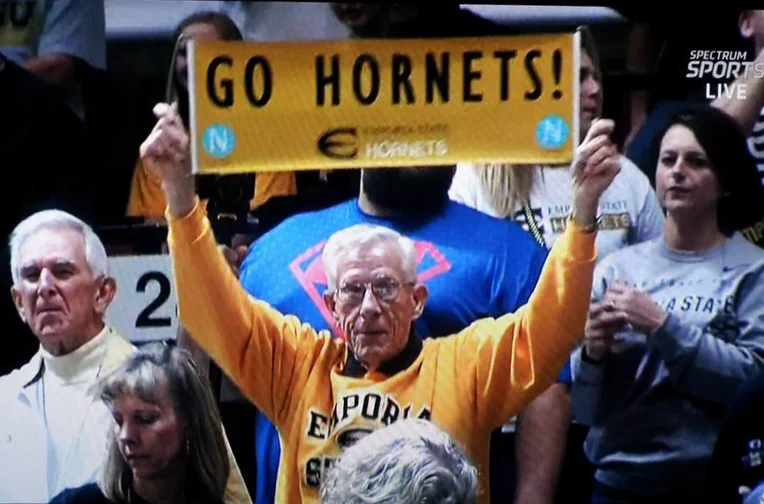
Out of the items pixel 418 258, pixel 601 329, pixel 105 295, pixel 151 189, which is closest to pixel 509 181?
pixel 418 258

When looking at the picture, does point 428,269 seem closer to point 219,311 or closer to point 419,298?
point 419,298

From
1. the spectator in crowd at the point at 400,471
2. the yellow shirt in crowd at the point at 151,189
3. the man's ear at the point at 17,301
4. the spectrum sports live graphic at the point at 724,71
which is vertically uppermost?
the spectrum sports live graphic at the point at 724,71

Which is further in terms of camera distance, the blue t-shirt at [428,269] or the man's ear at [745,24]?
the man's ear at [745,24]

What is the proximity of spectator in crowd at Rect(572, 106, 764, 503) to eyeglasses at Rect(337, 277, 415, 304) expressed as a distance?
38cm

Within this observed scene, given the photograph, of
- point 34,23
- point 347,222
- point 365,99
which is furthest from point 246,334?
point 34,23

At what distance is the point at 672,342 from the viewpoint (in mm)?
2840

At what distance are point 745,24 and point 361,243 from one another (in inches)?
33.1

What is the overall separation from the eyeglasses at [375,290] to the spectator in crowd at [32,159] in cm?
48

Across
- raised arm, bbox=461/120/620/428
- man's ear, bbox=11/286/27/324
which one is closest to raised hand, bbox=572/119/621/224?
raised arm, bbox=461/120/620/428

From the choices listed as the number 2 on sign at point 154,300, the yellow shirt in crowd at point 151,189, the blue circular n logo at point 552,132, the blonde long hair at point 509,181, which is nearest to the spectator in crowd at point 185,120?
the yellow shirt in crowd at point 151,189

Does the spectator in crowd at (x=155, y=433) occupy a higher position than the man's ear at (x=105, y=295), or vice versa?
the man's ear at (x=105, y=295)

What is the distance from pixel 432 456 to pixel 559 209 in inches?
19.9

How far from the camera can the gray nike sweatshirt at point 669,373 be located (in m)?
2.84

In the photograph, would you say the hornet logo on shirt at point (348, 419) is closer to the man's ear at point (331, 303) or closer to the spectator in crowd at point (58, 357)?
the man's ear at point (331, 303)
